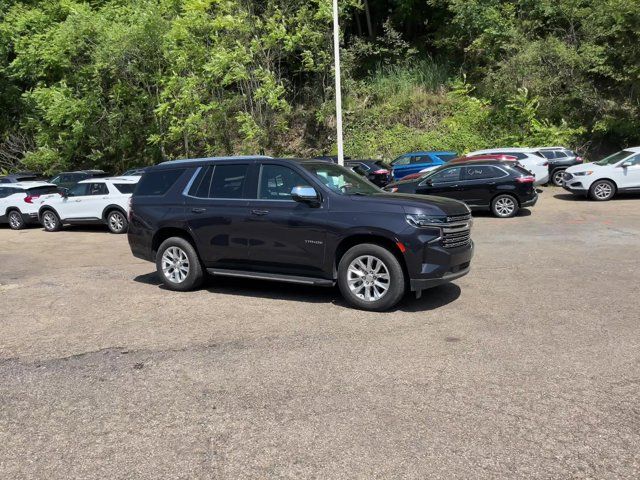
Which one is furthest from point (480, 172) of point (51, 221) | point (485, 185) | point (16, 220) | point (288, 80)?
point (288, 80)

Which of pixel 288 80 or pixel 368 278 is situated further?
pixel 288 80

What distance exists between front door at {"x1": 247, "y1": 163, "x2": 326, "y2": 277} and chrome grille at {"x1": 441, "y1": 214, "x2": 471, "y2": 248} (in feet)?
4.82

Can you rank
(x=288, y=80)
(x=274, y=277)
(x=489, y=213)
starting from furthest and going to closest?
1. (x=288, y=80)
2. (x=489, y=213)
3. (x=274, y=277)

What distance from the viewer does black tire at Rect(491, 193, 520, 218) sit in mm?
16219

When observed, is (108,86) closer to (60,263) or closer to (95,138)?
(95,138)

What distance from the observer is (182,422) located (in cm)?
419

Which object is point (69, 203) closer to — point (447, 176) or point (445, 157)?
point (447, 176)

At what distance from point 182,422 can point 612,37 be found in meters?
28.4

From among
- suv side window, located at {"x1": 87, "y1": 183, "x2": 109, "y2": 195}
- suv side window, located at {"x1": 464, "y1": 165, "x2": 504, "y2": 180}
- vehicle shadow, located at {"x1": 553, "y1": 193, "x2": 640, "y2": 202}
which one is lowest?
vehicle shadow, located at {"x1": 553, "y1": 193, "x2": 640, "y2": 202}

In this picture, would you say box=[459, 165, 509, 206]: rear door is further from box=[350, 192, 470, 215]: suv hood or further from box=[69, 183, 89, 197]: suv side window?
box=[69, 183, 89, 197]: suv side window

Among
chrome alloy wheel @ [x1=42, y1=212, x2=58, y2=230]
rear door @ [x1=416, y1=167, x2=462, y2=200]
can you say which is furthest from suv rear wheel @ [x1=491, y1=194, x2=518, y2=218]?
chrome alloy wheel @ [x1=42, y1=212, x2=58, y2=230]

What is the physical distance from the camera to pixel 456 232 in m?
7.10

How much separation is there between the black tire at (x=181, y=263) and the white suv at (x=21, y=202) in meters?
12.9

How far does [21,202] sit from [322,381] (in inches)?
710
